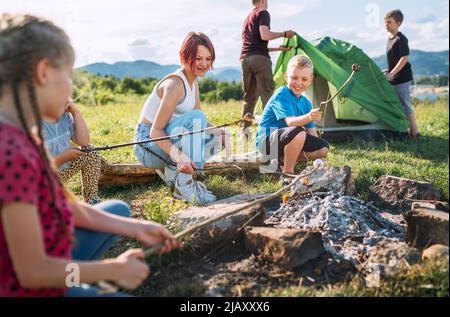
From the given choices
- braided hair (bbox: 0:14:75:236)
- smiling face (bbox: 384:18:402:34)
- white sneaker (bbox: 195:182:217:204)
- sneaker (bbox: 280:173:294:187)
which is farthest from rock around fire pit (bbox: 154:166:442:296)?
smiling face (bbox: 384:18:402:34)

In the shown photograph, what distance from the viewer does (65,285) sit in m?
1.50

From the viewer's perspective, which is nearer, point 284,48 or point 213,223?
point 213,223

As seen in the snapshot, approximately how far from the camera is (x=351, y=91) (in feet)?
18.7

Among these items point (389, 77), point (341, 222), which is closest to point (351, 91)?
point (389, 77)

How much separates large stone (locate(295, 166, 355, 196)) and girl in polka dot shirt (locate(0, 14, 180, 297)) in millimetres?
1930

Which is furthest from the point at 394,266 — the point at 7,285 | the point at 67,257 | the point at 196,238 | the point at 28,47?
the point at 28,47

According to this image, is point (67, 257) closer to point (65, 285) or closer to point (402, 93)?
point (65, 285)

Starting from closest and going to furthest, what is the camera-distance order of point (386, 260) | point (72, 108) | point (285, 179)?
point (386, 260) < point (72, 108) < point (285, 179)

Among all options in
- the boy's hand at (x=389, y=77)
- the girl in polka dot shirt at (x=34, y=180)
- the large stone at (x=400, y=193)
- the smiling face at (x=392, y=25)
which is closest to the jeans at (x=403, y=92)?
the boy's hand at (x=389, y=77)

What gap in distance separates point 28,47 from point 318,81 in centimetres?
521

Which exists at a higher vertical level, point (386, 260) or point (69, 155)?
point (69, 155)

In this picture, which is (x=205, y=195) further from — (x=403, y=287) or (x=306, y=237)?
(x=403, y=287)

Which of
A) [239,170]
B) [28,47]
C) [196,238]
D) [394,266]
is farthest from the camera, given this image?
[239,170]

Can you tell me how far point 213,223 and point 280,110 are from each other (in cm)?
163
